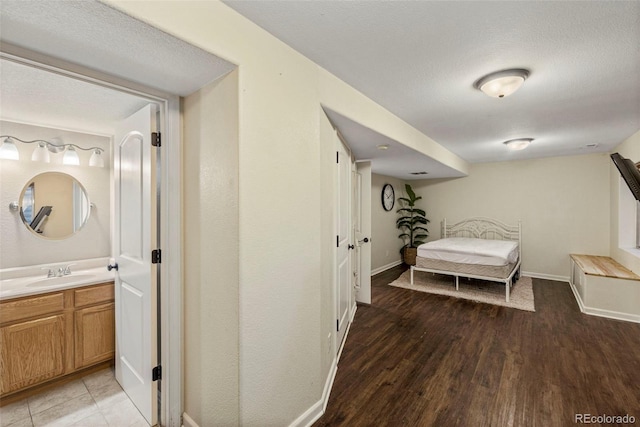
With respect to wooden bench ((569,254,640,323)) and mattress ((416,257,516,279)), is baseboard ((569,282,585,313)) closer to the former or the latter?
wooden bench ((569,254,640,323))

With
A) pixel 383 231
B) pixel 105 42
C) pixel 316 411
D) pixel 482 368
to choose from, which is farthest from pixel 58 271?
pixel 383 231

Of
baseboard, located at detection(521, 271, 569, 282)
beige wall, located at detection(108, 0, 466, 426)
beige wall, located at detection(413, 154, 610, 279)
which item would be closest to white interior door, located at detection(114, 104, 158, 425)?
A: beige wall, located at detection(108, 0, 466, 426)

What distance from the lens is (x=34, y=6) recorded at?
0.95 meters

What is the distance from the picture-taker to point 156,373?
1.79 metres

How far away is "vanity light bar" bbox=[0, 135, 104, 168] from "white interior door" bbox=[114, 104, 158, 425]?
83cm

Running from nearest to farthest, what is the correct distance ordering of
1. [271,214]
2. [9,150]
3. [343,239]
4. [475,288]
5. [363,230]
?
[271,214] → [9,150] → [343,239] → [363,230] → [475,288]

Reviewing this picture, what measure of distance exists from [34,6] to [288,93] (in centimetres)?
105

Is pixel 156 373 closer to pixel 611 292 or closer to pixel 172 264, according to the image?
pixel 172 264

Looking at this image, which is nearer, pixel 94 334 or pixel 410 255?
pixel 94 334

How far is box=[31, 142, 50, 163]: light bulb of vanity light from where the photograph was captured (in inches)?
96.0

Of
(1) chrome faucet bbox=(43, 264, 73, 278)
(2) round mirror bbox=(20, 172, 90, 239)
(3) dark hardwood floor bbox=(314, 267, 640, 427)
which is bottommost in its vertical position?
(3) dark hardwood floor bbox=(314, 267, 640, 427)

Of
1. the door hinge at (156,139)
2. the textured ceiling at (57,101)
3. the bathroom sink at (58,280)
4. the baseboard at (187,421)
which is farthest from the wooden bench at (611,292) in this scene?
the bathroom sink at (58,280)

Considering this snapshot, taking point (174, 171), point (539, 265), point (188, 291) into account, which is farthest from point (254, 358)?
point (539, 265)

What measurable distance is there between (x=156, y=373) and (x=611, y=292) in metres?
5.10
